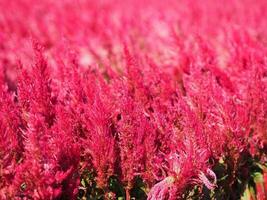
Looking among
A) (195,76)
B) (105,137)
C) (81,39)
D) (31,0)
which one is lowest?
(105,137)

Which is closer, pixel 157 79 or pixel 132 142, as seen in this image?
pixel 132 142

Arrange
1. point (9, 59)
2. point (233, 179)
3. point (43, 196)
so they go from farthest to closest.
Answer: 1. point (9, 59)
2. point (233, 179)
3. point (43, 196)

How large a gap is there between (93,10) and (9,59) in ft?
6.96

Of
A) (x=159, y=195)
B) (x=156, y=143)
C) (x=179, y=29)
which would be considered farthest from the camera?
(x=179, y=29)

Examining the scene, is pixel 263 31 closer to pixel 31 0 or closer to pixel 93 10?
pixel 93 10

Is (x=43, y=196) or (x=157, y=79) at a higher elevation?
(x=157, y=79)

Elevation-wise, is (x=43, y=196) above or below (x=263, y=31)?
below

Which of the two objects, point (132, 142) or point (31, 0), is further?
point (31, 0)

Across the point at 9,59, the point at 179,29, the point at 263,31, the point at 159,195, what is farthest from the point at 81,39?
the point at 159,195

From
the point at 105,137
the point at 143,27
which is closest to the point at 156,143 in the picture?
the point at 105,137

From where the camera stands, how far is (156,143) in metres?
2.32

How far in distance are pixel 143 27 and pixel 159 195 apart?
3.28m

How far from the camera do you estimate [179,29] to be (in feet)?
17.6

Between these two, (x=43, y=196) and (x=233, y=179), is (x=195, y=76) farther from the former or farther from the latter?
(x=43, y=196)
